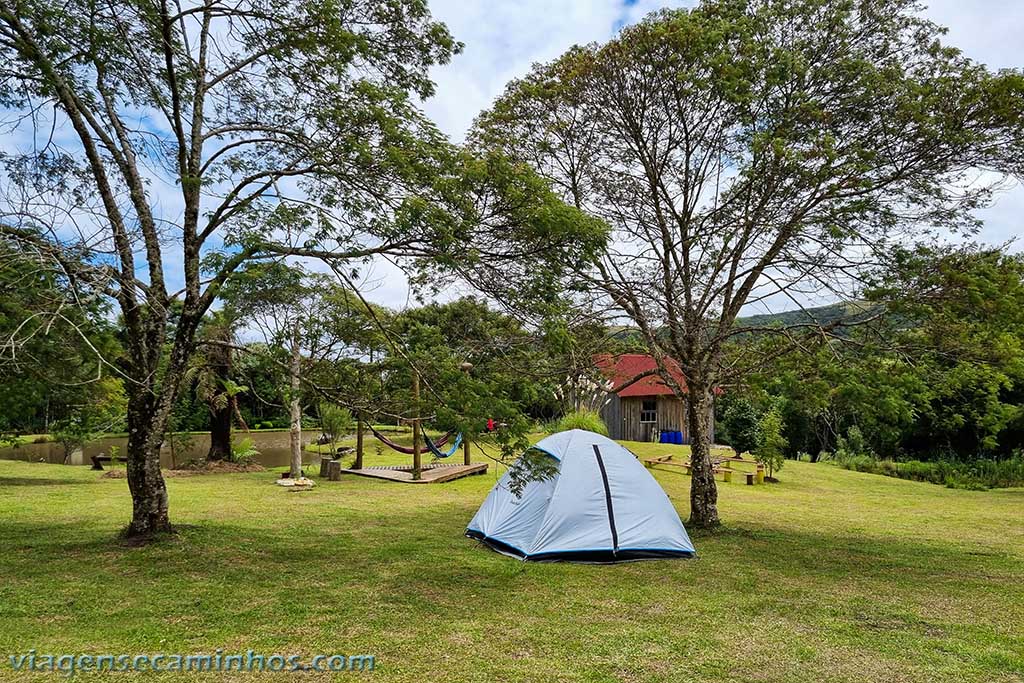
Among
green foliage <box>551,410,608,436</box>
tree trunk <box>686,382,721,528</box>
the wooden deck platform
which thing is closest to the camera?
tree trunk <box>686,382,721,528</box>

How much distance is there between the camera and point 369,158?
612 centimetres

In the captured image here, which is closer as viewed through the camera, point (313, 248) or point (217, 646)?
point (217, 646)

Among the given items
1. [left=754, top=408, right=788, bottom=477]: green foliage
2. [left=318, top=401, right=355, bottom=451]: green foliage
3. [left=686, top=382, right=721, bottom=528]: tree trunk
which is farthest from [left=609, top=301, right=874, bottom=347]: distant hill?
[left=318, top=401, right=355, bottom=451]: green foliage

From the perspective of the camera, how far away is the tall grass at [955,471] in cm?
1691

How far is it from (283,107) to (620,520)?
569 centimetres

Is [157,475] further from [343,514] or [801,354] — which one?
[801,354]

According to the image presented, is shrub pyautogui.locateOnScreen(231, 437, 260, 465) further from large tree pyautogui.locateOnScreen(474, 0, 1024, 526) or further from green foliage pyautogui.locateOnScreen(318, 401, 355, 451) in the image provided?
large tree pyautogui.locateOnScreen(474, 0, 1024, 526)

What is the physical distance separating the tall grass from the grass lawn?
837cm

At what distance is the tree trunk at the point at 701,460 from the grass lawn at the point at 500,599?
1.05 feet

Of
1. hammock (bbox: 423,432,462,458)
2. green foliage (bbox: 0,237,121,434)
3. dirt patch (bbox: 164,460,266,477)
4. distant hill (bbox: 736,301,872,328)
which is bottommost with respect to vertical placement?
dirt patch (bbox: 164,460,266,477)

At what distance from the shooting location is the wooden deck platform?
14.5 m

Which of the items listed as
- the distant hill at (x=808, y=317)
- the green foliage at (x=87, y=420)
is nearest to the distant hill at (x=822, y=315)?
the distant hill at (x=808, y=317)

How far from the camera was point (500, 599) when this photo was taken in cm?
564

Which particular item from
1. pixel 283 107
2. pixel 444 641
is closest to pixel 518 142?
pixel 283 107
